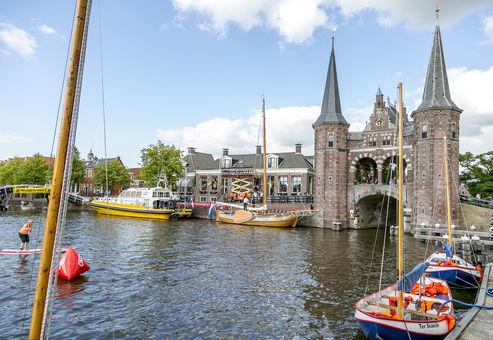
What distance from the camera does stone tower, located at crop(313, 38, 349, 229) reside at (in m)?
41.0

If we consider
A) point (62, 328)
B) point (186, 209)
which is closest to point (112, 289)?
point (62, 328)

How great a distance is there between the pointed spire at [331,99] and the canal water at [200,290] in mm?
20759

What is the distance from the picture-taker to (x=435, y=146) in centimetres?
3366

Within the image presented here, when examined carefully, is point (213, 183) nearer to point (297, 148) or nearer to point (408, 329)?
point (297, 148)

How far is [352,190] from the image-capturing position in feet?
136

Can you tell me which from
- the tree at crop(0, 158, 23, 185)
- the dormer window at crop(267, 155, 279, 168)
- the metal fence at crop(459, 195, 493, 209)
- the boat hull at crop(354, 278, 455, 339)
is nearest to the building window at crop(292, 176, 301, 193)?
the dormer window at crop(267, 155, 279, 168)

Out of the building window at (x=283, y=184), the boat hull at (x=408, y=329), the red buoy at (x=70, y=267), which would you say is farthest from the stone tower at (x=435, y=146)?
the red buoy at (x=70, y=267)

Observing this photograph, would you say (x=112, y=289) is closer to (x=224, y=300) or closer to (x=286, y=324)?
(x=224, y=300)

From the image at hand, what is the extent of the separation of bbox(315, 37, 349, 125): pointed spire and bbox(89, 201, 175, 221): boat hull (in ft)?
71.6

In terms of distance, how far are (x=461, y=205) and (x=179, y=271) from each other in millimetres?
29218

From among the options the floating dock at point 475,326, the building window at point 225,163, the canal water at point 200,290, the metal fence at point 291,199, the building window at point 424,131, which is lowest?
the canal water at point 200,290

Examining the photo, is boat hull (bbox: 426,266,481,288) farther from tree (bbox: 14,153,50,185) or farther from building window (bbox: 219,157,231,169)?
tree (bbox: 14,153,50,185)

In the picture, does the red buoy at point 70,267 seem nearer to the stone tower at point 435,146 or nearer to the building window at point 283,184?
the stone tower at point 435,146

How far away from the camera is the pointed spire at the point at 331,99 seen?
42.8 m
